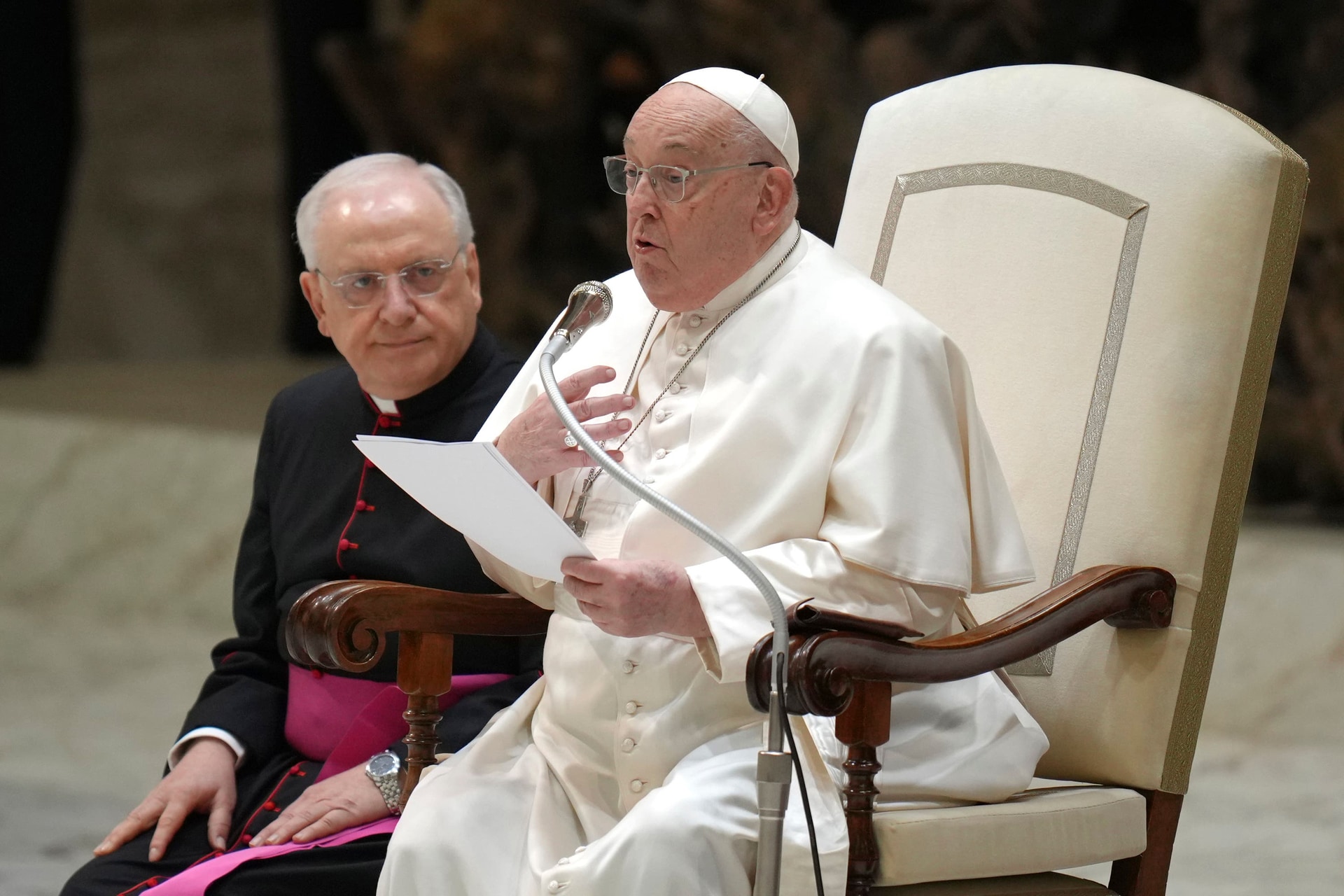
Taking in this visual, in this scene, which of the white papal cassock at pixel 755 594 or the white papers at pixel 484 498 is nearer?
the white papers at pixel 484 498

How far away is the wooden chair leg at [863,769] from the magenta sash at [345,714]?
871mm

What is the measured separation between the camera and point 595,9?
29.9ft

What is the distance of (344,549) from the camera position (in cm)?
302

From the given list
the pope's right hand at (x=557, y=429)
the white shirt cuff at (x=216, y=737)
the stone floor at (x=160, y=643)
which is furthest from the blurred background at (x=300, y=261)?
the pope's right hand at (x=557, y=429)

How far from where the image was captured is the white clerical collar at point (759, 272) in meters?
2.64

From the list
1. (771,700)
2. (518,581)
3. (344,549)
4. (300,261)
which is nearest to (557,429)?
(518,581)

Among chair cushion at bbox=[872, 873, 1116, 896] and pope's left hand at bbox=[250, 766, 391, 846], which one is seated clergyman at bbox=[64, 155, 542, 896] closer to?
pope's left hand at bbox=[250, 766, 391, 846]

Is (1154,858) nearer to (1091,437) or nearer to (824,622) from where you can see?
(1091,437)

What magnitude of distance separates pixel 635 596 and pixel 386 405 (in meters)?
1.07

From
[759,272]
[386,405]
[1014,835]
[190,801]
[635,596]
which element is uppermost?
[759,272]

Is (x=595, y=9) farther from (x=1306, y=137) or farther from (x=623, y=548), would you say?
(x=623, y=548)

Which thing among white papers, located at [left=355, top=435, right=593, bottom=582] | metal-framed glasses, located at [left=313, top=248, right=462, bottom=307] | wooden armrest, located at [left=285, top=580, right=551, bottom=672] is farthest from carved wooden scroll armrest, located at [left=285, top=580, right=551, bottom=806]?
metal-framed glasses, located at [left=313, top=248, right=462, bottom=307]

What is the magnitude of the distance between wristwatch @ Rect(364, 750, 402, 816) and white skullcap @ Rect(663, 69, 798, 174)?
3.73 ft

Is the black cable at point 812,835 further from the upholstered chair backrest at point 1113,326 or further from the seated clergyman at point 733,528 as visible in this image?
the upholstered chair backrest at point 1113,326
